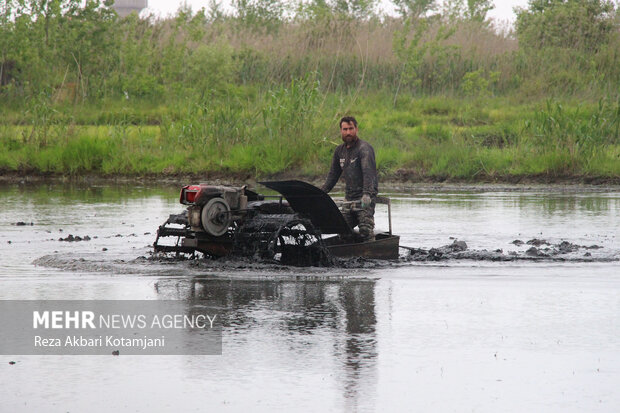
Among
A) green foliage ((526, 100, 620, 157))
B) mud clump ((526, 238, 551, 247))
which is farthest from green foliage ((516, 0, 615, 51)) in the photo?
mud clump ((526, 238, 551, 247))

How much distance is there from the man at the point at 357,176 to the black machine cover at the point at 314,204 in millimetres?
316

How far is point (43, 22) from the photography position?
3478 cm

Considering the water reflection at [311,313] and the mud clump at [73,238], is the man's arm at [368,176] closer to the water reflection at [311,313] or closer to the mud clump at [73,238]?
the water reflection at [311,313]

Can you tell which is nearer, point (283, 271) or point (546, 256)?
point (283, 271)

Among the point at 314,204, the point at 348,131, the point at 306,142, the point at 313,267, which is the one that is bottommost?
the point at 313,267

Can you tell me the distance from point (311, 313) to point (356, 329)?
759 mm

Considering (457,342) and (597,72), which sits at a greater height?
(597,72)

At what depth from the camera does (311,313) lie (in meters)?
8.53

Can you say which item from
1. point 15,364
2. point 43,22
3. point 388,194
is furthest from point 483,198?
point 43,22

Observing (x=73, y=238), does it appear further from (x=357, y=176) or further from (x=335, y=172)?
(x=357, y=176)

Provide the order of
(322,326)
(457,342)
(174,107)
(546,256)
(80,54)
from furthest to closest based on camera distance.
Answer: (80,54)
(174,107)
(546,256)
(322,326)
(457,342)

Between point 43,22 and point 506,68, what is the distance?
16118 millimetres

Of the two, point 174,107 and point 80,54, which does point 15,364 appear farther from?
point 80,54

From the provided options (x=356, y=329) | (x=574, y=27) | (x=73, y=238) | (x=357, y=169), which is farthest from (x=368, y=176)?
(x=574, y=27)
